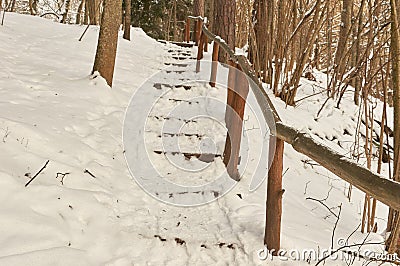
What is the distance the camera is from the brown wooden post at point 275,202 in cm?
217

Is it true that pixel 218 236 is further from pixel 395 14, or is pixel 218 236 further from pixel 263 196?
pixel 395 14

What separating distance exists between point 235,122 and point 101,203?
142cm

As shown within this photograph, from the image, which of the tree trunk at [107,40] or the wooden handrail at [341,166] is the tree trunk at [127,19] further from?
the wooden handrail at [341,166]

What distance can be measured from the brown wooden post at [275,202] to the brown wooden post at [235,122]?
1.04 meters

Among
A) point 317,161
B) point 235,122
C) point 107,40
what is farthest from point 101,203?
point 107,40

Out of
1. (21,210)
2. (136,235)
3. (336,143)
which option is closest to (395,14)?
(136,235)

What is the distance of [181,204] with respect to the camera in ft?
9.49

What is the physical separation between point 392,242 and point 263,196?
0.99 m

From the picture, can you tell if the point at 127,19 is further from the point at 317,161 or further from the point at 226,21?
the point at 317,161

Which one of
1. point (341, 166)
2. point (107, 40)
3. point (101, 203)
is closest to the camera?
point (341, 166)

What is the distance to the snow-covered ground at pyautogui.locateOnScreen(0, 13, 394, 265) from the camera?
2082 mm

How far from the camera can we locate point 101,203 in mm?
2596

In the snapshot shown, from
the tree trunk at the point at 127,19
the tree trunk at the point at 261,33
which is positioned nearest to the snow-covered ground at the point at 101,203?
the tree trunk at the point at 261,33

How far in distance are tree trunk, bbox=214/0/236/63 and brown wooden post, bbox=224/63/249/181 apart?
1.21 m
